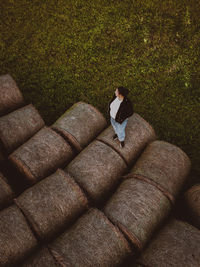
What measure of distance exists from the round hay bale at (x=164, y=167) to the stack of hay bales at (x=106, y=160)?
362 millimetres

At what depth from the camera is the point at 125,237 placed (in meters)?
4.61

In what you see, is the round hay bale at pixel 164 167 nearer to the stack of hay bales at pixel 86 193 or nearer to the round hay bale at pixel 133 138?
the stack of hay bales at pixel 86 193

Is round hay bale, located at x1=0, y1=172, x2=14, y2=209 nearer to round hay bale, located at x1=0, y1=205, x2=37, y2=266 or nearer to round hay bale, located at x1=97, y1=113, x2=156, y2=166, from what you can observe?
round hay bale, located at x1=0, y1=205, x2=37, y2=266

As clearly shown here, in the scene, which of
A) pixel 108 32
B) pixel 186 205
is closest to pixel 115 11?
pixel 108 32

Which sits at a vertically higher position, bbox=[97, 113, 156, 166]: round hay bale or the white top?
→ the white top

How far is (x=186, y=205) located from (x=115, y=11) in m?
8.92

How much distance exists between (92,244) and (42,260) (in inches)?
39.0

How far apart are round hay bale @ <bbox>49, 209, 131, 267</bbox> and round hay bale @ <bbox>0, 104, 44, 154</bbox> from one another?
110 inches

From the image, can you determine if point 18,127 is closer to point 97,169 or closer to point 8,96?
point 8,96

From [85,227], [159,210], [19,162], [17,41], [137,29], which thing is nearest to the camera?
[85,227]

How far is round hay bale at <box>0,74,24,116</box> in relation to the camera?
662 centimetres

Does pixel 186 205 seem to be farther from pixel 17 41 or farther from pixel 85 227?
pixel 17 41

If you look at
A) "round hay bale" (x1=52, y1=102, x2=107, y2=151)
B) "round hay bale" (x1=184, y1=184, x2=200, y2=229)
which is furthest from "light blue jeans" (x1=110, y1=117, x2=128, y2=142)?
"round hay bale" (x1=184, y1=184, x2=200, y2=229)

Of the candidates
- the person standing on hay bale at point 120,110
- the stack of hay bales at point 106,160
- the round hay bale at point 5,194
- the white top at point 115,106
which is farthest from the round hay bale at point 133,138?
the round hay bale at point 5,194
